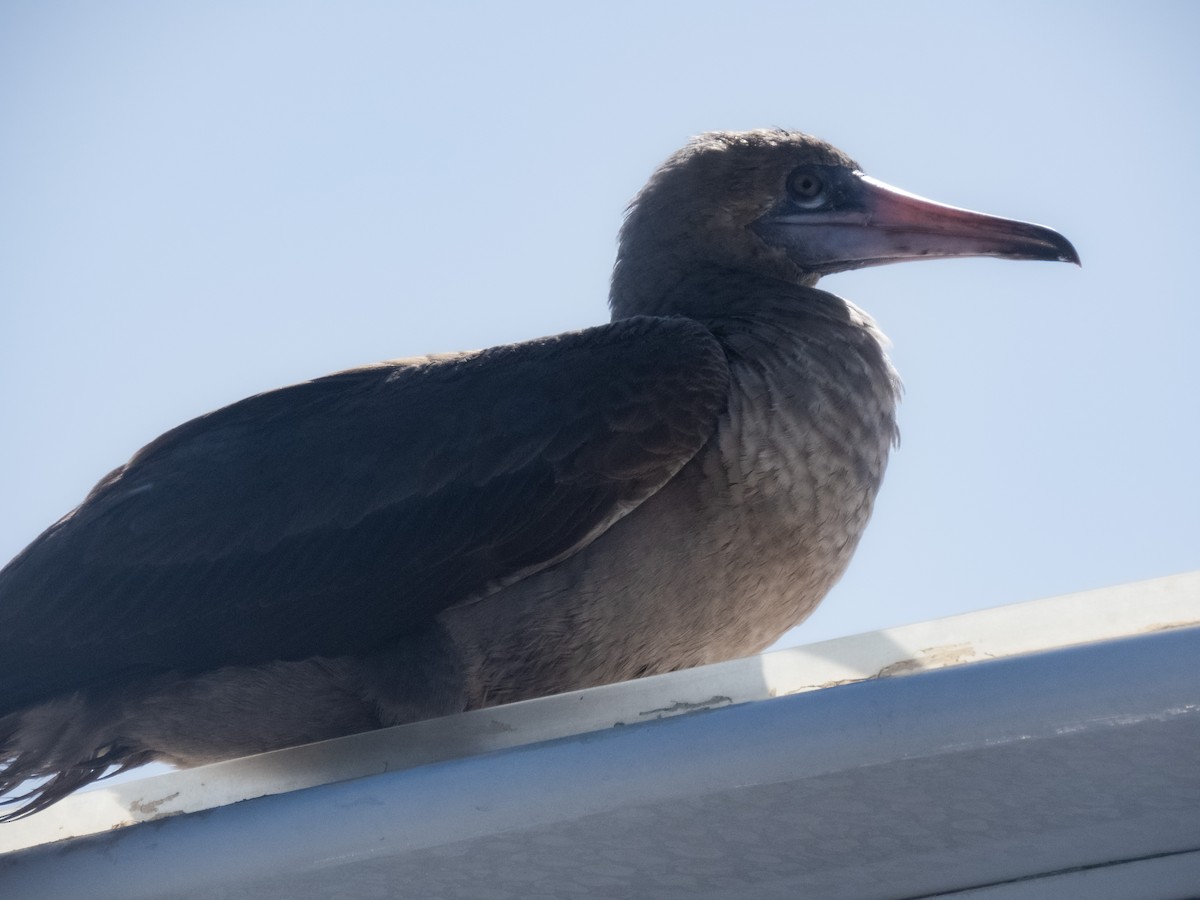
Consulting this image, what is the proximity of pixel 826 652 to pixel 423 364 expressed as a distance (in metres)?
1.64

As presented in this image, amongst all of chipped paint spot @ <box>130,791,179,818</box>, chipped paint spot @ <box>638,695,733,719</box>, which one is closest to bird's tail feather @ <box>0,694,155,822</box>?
chipped paint spot @ <box>130,791,179,818</box>

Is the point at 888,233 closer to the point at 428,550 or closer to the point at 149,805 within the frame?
the point at 428,550

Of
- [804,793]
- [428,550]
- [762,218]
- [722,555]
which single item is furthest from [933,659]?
[762,218]

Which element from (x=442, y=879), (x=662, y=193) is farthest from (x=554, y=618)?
(x=662, y=193)

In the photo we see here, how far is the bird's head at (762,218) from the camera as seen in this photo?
4.12m

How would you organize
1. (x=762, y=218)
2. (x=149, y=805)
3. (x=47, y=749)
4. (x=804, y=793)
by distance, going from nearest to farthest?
(x=804, y=793), (x=149, y=805), (x=47, y=749), (x=762, y=218)

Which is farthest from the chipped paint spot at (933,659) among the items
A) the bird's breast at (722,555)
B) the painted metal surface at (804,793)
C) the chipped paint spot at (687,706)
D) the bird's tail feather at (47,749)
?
the bird's tail feather at (47,749)

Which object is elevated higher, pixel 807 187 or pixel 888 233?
pixel 807 187

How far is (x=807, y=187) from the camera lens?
4234 millimetres

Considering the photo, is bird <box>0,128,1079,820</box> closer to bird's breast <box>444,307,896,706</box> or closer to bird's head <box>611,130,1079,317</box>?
bird's breast <box>444,307,896,706</box>

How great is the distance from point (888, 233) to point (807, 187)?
285 mm

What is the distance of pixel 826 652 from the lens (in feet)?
7.06

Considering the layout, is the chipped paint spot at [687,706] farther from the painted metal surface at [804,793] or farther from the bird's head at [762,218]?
Answer: the bird's head at [762,218]

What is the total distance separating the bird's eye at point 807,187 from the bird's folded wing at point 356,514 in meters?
0.98
